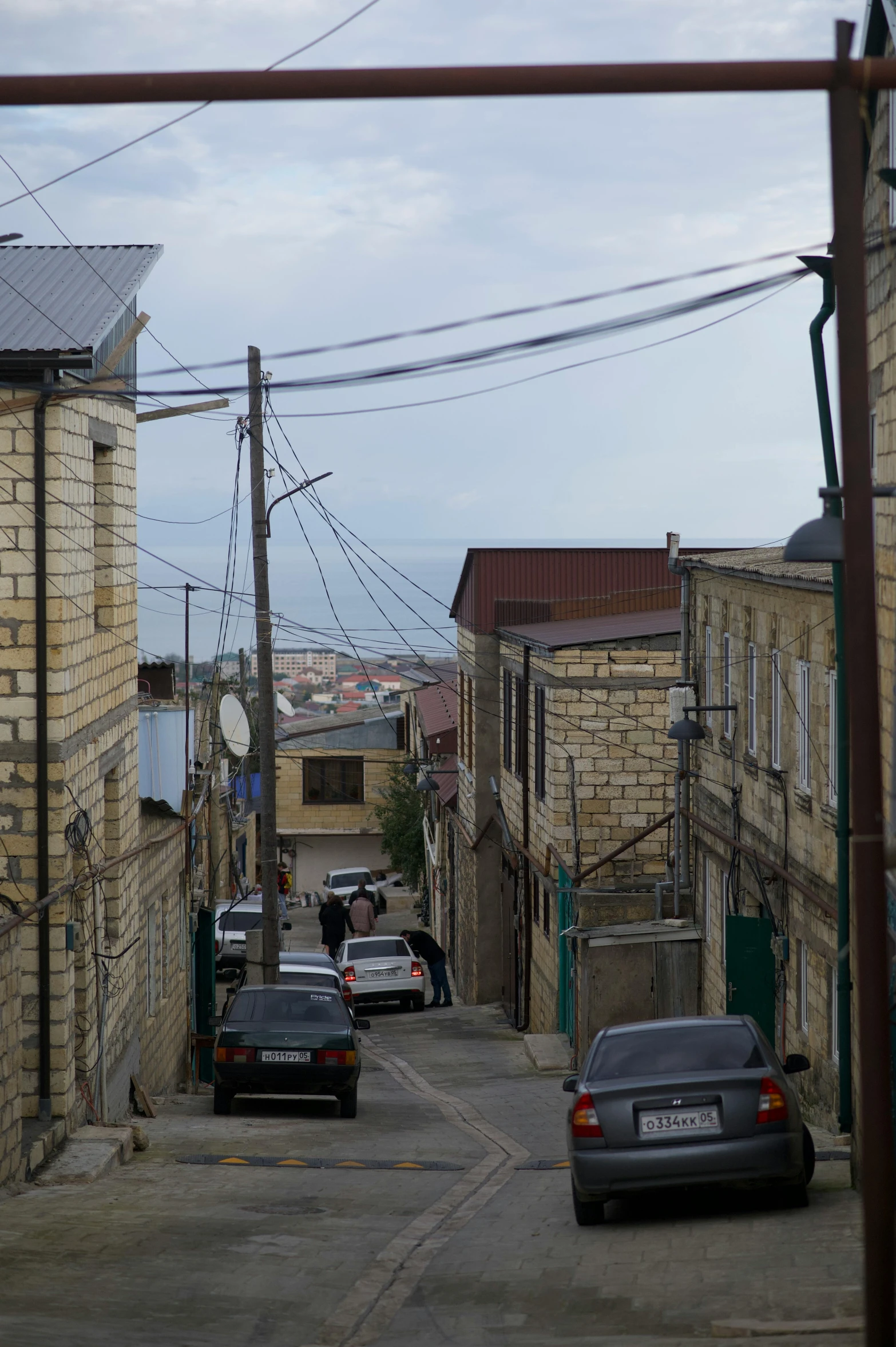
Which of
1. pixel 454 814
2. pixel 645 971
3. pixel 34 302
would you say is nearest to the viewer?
pixel 34 302

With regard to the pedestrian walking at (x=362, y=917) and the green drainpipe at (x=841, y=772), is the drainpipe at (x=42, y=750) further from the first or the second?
the pedestrian walking at (x=362, y=917)

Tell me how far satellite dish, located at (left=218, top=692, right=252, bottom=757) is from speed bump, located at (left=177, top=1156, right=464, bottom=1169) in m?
12.6

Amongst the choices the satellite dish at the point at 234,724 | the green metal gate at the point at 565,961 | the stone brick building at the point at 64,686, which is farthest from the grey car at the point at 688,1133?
the satellite dish at the point at 234,724

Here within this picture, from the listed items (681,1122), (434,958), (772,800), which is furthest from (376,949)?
(681,1122)

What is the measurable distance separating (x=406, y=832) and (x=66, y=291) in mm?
36254

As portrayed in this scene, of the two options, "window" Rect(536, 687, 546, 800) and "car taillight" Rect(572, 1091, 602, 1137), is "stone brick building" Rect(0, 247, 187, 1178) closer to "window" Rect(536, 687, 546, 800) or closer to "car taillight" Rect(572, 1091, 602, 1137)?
"car taillight" Rect(572, 1091, 602, 1137)

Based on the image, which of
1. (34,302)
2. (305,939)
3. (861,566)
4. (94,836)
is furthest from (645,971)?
(305,939)

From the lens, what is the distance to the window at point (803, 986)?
14.6 m

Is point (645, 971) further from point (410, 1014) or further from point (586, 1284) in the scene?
point (586, 1284)

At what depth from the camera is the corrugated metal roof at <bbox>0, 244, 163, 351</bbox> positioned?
13.1m

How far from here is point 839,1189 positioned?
10.1m

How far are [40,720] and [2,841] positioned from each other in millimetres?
1147

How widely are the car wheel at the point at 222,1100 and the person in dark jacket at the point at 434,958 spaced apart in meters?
12.9

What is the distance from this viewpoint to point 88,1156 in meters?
12.4
